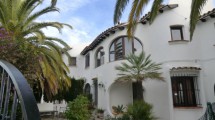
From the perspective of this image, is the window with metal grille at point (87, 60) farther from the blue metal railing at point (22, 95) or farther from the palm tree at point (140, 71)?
the blue metal railing at point (22, 95)

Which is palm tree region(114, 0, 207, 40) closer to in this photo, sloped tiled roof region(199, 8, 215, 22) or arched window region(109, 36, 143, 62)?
sloped tiled roof region(199, 8, 215, 22)

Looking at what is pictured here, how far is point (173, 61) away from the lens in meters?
17.8

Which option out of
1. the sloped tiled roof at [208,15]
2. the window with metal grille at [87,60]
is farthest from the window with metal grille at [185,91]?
the window with metal grille at [87,60]

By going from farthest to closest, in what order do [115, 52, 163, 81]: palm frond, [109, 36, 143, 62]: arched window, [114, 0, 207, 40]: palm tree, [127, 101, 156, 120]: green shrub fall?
[109, 36, 143, 62]: arched window → [115, 52, 163, 81]: palm frond → [127, 101, 156, 120]: green shrub → [114, 0, 207, 40]: palm tree

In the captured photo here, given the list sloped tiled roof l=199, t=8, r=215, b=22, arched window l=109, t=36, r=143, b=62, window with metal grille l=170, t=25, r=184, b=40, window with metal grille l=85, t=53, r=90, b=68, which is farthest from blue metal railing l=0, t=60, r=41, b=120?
window with metal grille l=85, t=53, r=90, b=68

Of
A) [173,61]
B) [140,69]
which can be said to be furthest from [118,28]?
[173,61]

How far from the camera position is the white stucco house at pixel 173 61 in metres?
17.2

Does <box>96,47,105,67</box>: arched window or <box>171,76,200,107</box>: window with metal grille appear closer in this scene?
<box>171,76,200,107</box>: window with metal grille

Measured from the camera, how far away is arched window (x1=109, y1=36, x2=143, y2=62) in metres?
20.0

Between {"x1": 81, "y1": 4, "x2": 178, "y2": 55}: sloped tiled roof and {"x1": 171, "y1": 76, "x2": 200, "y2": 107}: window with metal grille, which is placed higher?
{"x1": 81, "y1": 4, "x2": 178, "y2": 55}: sloped tiled roof

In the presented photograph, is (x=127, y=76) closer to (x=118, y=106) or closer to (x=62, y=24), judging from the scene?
(x=118, y=106)

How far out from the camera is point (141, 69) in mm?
17203

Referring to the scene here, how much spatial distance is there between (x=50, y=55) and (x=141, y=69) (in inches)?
268

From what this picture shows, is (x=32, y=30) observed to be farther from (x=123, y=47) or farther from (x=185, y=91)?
(x=185, y=91)
